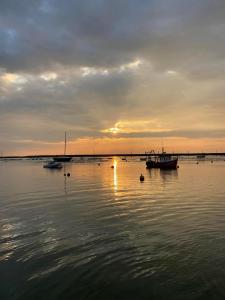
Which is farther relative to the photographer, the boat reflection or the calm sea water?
the boat reflection

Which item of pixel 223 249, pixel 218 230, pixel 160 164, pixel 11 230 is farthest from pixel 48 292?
pixel 160 164

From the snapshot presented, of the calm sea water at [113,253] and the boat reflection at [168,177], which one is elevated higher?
the boat reflection at [168,177]

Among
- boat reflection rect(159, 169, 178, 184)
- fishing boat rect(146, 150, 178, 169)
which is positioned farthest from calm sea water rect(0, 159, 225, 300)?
fishing boat rect(146, 150, 178, 169)

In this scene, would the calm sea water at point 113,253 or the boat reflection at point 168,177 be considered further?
the boat reflection at point 168,177

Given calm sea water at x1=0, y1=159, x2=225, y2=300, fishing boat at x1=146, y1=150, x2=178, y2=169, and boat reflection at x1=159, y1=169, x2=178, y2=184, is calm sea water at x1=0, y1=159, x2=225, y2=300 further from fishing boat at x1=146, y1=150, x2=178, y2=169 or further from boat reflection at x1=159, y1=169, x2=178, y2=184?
fishing boat at x1=146, y1=150, x2=178, y2=169

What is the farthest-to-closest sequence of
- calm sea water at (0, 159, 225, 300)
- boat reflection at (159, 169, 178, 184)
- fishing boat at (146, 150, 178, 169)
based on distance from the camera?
fishing boat at (146, 150, 178, 169), boat reflection at (159, 169, 178, 184), calm sea water at (0, 159, 225, 300)

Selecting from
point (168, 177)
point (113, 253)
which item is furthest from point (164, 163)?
point (113, 253)

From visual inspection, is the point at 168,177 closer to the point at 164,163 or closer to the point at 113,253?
the point at 164,163

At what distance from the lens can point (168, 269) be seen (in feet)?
50.8

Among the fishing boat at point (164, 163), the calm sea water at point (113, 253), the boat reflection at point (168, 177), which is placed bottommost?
the calm sea water at point (113, 253)

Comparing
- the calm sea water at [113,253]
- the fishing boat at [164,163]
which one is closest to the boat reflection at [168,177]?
the fishing boat at [164,163]

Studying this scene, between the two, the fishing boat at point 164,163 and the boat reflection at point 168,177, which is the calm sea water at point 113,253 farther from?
the fishing boat at point 164,163

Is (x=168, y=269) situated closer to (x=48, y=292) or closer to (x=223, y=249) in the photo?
(x=223, y=249)

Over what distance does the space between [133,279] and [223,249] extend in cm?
628
